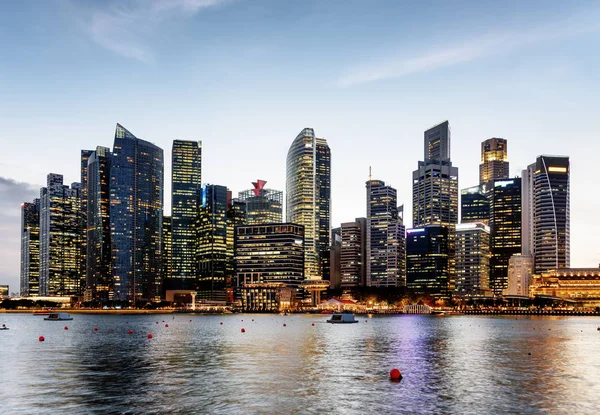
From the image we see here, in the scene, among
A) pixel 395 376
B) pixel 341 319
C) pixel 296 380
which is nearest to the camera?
pixel 296 380

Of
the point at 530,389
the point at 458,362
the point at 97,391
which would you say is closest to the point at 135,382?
the point at 97,391

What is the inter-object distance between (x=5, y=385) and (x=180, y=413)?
21.9 meters

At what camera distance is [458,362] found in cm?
7706

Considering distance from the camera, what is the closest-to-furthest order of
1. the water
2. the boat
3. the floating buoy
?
the water → the floating buoy → the boat

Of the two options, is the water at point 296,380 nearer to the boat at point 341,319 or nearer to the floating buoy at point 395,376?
the floating buoy at point 395,376

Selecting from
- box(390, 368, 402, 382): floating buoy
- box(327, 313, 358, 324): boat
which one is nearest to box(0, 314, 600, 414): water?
box(390, 368, 402, 382): floating buoy

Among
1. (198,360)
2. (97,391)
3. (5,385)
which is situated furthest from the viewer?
(198,360)

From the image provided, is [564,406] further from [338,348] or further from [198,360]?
[338,348]

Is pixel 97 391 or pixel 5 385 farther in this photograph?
pixel 5 385

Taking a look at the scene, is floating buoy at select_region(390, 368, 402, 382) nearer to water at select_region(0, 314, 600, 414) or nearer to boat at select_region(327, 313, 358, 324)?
water at select_region(0, 314, 600, 414)

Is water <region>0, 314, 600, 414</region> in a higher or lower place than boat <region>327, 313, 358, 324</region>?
higher

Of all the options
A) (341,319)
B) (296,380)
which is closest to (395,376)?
(296,380)

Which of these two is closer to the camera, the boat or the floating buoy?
the floating buoy

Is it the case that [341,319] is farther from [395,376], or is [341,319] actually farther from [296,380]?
[296,380]
